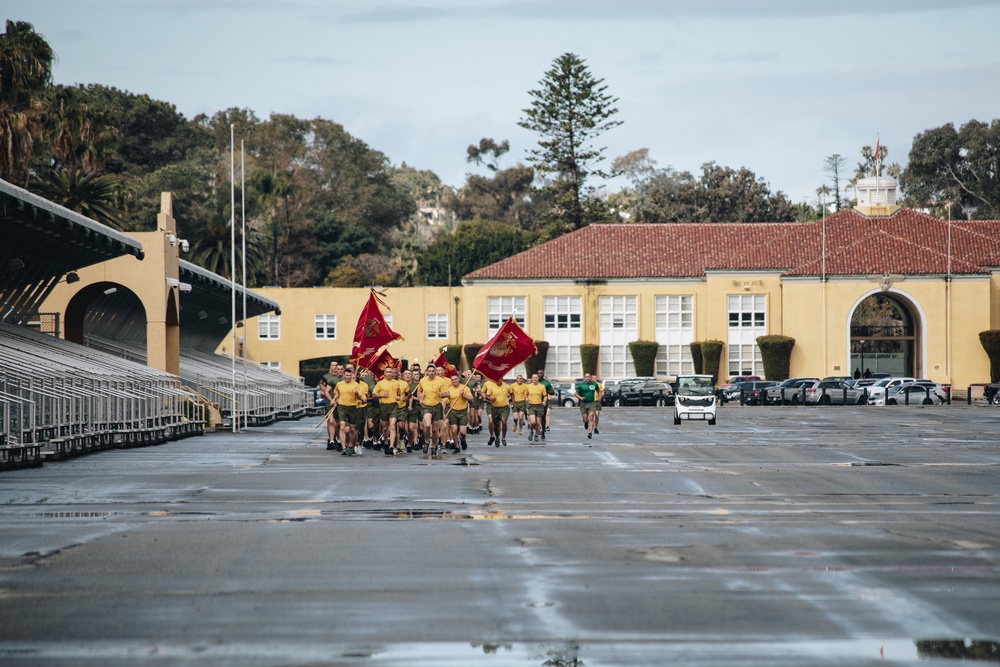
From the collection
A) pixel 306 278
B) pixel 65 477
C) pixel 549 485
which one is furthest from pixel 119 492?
pixel 306 278

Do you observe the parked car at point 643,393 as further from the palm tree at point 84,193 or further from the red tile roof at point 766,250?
the palm tree at point 84,193

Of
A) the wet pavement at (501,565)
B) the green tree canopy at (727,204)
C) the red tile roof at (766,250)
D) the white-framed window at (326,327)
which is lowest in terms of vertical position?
the wet pavement at (501,565)

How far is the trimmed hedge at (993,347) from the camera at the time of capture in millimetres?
80188

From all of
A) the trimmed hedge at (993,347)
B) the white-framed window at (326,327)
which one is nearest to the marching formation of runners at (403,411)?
the trimmed hedge at (993,347)

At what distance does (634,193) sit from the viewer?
6939 inches

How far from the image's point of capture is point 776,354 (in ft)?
268

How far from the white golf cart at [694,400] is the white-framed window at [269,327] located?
47.4 metres

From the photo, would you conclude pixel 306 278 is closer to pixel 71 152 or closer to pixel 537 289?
pixel 537 289

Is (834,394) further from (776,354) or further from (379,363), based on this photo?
(379,363)

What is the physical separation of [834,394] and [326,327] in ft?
113

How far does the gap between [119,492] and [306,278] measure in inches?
3612

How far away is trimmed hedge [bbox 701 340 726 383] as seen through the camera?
83562mm

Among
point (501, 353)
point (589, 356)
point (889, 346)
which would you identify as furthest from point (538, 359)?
point (501, 353)

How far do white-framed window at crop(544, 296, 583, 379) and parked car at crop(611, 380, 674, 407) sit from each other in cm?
1188
